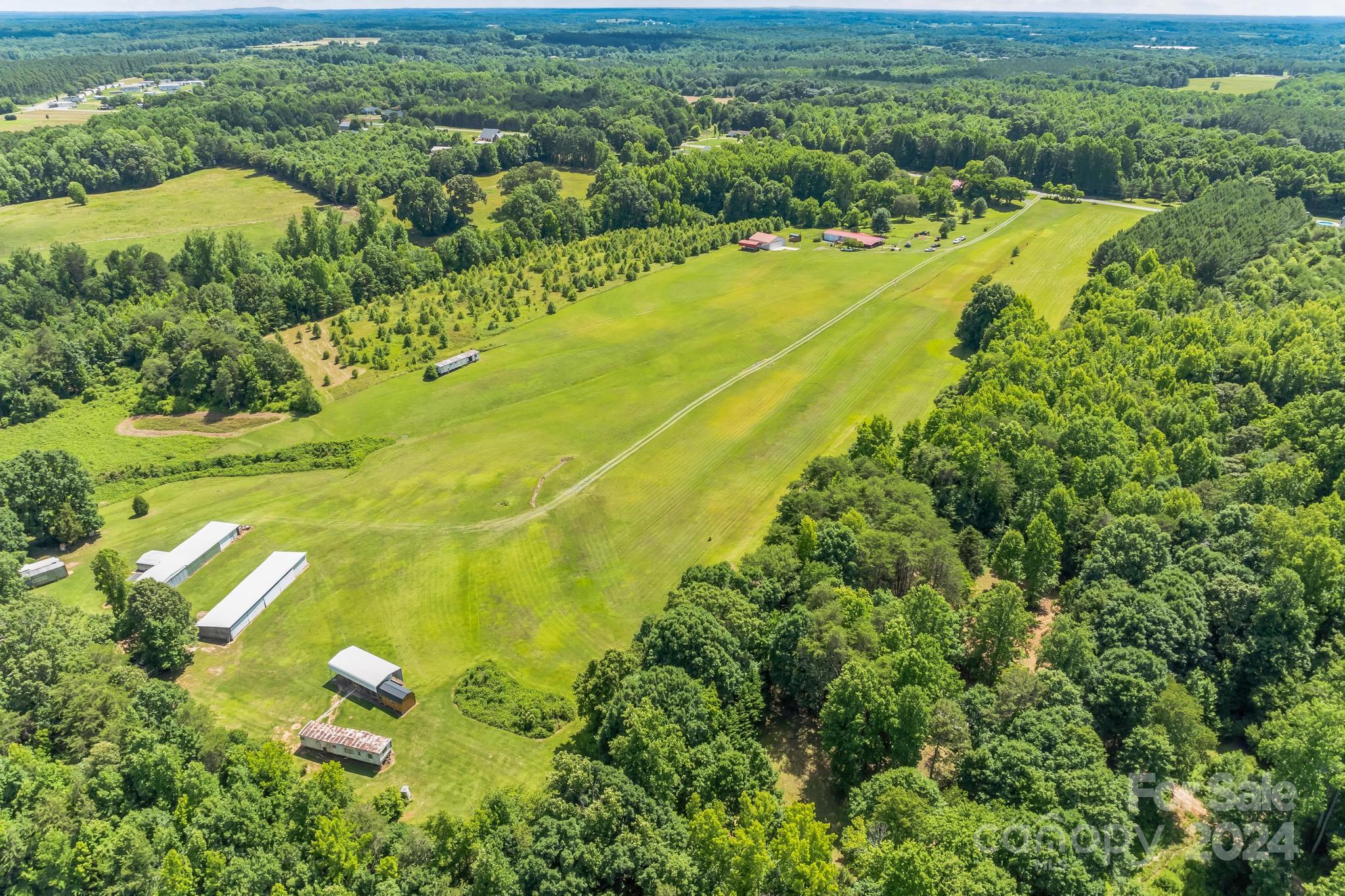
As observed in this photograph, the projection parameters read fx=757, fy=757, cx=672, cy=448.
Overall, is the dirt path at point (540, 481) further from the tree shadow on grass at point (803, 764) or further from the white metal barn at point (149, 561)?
the tree shadow on grass at point (803, 764)

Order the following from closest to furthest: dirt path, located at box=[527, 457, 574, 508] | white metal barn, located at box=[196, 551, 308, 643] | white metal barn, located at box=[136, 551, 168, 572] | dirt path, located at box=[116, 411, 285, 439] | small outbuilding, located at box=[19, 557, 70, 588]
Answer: white metal barn, located at box=[196, 551, 308, 643] < small outbuilding, located at box=[19, 557, 70, 588] < white metal barn, located at box=[136, 551, 168, 572] < dirt path, located at box=[527, 457, 574, 508] < dirt path, located at box=[116, 411, 285, 439]

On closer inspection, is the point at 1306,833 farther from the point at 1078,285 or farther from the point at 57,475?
the point at 1078,285

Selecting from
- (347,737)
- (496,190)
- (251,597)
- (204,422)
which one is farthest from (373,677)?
(496,190)

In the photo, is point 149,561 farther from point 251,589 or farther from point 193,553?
point 251,589

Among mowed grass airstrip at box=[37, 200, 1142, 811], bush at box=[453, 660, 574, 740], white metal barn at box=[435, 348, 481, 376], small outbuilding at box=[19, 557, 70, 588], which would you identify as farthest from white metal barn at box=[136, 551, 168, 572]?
white metal barn at box=[435, 348, 481, 376]

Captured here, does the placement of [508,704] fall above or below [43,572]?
below

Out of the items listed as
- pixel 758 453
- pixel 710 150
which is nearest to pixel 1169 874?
pixel 758 453

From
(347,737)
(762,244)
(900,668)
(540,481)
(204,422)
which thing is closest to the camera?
(900,668)

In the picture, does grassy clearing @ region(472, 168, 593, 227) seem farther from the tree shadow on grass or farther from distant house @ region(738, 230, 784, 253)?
the tree shadow on grass
